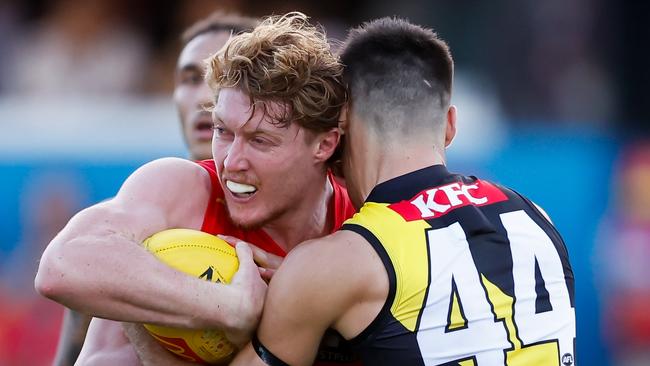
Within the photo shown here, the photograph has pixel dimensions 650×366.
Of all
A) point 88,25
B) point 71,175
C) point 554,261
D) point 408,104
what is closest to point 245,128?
point 408,104

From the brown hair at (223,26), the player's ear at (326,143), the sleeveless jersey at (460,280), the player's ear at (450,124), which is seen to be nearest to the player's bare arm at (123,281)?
the sleeveless jersey at (460,280)

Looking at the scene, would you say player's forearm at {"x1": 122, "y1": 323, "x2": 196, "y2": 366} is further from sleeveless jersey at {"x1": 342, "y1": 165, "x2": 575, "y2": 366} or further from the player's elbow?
sleeveless jersey at {"x1": 342, "y1": 165, "x2": 575, "y2": 366}

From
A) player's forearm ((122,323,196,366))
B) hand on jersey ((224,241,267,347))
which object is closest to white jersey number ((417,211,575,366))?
hand on jersey ((224,241,267,347))

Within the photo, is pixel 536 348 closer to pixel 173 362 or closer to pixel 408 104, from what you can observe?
pixel 408 104

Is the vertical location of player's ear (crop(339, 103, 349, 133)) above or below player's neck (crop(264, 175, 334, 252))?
above

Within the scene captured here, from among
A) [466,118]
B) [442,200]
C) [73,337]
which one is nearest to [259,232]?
[442,200]

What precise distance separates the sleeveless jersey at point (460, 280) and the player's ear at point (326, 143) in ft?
1.29

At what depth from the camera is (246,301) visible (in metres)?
4.02

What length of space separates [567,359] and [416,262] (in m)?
0.72

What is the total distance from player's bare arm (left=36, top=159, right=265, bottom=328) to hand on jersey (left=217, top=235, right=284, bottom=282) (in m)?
0.16

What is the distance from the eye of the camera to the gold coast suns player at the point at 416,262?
3920mm

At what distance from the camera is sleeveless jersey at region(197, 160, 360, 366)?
14.3 feet

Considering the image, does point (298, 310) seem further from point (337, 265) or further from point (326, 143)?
point (326, 143)

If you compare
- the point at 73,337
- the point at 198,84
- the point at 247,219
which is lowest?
the point at 73,337
